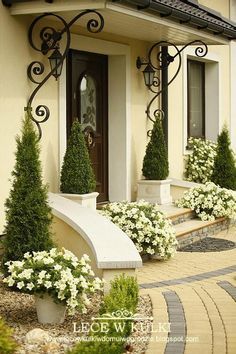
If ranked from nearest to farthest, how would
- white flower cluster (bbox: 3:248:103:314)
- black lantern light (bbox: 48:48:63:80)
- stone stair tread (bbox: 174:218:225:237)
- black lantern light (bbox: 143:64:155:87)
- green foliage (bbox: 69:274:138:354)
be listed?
green foliage (bbox: 69:274:138:354) → white flower cluster (bbox: 3:248:103:314) → black lantern light (bbox: 48:48:63:80) → stone stair tread (bbox: 174:218:225:237) → black lantern light (bbox: 143:64:155:87)

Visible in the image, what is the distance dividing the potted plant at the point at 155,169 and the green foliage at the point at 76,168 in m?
2.16

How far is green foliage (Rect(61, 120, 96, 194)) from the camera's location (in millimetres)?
8758

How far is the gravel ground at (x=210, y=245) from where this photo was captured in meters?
9.44

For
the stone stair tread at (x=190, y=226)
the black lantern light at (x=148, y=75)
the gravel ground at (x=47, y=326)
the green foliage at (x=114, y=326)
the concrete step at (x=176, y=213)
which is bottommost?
the gravel ground at (x=47, y=326)

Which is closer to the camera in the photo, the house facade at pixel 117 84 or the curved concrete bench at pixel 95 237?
the curved concrete bench at pixel 95 237

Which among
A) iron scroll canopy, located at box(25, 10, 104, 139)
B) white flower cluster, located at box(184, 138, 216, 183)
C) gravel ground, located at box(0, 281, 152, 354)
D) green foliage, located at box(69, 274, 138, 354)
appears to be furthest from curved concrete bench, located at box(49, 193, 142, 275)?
white flower cluster, located at box(184, 138, 216, 183)

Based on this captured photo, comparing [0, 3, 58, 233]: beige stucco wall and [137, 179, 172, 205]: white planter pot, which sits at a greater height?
A: [0, 3, 58, 233]: beige stucco wall

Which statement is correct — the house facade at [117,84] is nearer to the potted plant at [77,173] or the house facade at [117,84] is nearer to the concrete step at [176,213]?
the potted plant at [77,173]

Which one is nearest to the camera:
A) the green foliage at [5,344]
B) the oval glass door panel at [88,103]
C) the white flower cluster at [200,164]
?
the green foliage at [5,344]

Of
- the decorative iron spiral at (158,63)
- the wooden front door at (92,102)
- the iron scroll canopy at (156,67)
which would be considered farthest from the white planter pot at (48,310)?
the decorative iron spiral at (158,63)

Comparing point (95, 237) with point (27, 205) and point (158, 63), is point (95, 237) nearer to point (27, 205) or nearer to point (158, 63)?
point (27, 205)

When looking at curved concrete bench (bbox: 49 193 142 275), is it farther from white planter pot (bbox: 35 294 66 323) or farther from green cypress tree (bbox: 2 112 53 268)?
white planter pot (bbox: 35 294 66 323)

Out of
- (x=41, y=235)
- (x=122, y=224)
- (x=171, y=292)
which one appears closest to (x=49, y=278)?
(x=41, y=235)

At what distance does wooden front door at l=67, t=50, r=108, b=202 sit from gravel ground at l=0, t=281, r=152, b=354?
384 cm
